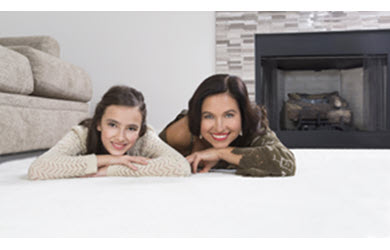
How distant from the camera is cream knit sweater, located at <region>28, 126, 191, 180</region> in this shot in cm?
112

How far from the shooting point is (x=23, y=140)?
1.74 metres

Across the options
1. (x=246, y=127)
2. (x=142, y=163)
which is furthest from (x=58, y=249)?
(x=246, y=127)

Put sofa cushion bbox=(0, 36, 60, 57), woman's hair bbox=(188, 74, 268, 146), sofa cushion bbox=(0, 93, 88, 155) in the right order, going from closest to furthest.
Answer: woman's hair bbox=(188, 74, 268, 146)
sofa cushion bbox=(0, 93, 88, 155)
sofa cushion bbox=(0, 36, 60, 57)

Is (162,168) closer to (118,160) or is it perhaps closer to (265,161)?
(118,160)

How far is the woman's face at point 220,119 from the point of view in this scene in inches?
47.5

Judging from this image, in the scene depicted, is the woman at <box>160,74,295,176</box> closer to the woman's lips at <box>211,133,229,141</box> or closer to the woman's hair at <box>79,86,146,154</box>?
the woman's lips at <box>211,133,229,141</box>

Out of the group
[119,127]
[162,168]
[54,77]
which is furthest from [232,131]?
[54,77]

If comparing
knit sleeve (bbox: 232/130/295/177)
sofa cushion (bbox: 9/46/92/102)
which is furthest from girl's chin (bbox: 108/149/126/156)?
sofa cushion (bbox: 9/46/92/102)

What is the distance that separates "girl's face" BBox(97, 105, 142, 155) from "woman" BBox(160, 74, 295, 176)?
0.64ft

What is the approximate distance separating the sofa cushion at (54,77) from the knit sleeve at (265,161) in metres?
1.23

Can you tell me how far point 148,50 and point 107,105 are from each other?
6.73 feet

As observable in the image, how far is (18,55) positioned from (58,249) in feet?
4.92

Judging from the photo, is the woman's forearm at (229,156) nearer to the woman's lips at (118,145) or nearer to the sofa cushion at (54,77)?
the woman's lips at (118,145)

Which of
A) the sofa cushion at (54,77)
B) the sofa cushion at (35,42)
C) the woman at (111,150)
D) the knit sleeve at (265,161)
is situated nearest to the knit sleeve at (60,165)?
the woman at (111,150)
